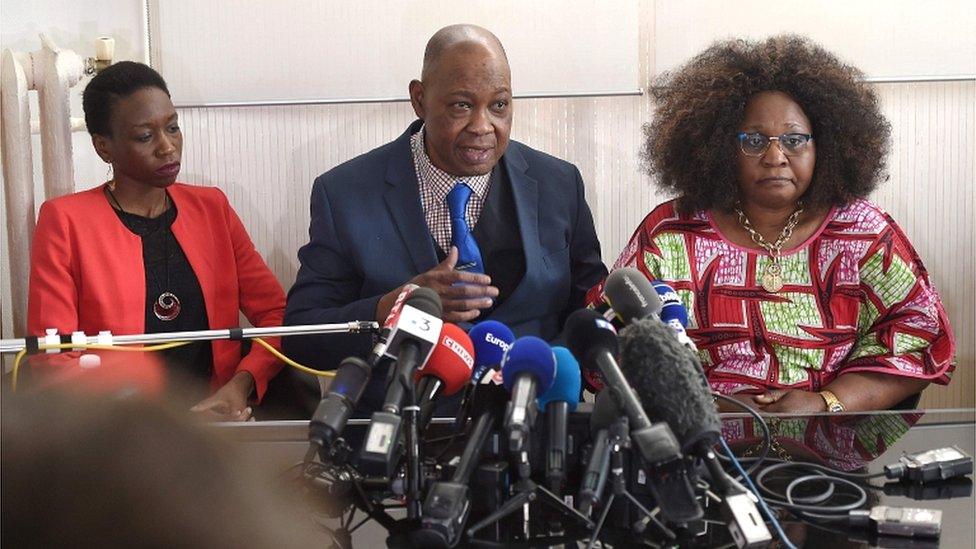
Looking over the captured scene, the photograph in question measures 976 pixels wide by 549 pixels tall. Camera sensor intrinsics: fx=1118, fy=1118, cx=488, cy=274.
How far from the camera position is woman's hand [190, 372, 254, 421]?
2.82 m

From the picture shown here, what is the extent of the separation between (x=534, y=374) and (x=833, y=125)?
179cm

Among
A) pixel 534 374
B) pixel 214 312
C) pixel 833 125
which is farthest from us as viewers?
pixel 214 312

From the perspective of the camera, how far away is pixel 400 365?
141 cm

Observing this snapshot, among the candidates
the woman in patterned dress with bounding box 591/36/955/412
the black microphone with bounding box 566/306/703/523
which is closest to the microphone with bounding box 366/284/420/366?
the black microphone with bounding box 566/306/703/523

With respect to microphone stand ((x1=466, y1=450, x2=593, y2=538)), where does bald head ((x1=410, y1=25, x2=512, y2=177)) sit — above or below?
above

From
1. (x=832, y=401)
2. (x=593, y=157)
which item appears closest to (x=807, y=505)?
(x=832, y=401)

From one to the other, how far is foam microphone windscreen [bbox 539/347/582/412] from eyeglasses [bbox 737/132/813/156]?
5.05 ft

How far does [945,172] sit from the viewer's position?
381 cm

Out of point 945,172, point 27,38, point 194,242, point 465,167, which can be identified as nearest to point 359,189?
point 465,167

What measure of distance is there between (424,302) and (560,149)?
239 cm

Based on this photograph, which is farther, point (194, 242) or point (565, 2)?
point (565, 2)

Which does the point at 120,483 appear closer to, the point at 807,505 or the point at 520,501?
the point at 520,501

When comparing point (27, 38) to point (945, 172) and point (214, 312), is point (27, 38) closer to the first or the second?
point (214, 312)

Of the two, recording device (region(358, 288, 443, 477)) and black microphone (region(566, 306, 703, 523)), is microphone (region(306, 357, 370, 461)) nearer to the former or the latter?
recording device (region(358, 288, 443, 477))
